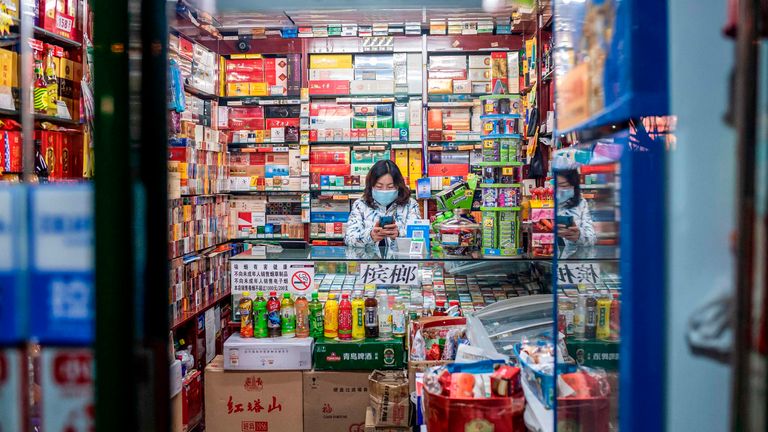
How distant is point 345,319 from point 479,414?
1852mm

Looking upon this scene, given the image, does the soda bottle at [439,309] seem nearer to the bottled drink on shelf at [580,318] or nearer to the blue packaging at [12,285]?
the bottled drink on shelf at [580,318]

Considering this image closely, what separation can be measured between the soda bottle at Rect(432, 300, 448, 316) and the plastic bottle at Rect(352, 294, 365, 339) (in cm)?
42

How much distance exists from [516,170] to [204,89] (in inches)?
163

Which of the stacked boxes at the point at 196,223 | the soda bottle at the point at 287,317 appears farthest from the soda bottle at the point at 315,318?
the stacked boxes at the point at 196,223

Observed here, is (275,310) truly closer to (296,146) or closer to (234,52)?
(296,146)

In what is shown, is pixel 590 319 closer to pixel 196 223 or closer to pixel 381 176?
pixel 381 176

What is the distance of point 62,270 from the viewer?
74cm

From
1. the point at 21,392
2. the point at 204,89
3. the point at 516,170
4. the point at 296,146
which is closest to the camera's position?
the point at 21,392

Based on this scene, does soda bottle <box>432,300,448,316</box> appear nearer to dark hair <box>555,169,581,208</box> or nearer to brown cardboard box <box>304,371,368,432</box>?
brown cardboard box <box>304,371,368,432</box>

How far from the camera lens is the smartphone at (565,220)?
1349 mm

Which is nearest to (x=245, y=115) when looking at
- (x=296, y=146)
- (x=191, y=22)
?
(x=296, y=146)

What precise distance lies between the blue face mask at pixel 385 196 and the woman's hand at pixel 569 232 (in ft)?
12.8

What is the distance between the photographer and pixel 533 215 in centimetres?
372

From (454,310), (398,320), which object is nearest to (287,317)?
(398,320)
